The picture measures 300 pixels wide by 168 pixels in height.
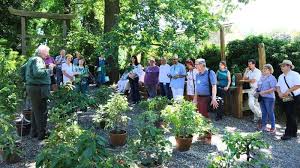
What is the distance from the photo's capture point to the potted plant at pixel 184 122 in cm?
707

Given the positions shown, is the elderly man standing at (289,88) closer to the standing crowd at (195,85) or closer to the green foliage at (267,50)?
the standing crowd at (195,85)

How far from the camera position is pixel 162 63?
478 inches

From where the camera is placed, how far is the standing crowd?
7695 millimetres

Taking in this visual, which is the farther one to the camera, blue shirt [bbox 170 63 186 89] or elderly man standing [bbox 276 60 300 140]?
blue shirt [bbox 170 63 186 89]

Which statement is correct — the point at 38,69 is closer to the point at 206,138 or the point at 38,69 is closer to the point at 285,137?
the point at 206,138

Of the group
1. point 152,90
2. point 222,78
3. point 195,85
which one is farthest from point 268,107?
point 152,90

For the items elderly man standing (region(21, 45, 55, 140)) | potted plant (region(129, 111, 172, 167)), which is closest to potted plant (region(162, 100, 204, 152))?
potted plant (region(129, 111, 172, 167))

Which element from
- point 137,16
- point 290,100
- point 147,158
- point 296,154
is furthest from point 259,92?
point 147,158

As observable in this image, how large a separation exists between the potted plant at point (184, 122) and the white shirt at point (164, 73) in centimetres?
471

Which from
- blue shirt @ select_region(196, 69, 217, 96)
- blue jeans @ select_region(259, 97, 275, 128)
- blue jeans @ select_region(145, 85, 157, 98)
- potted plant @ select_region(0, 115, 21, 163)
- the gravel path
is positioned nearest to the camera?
potted plant @ select_region(0, 115, 21, 163)

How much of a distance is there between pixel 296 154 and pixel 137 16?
4898mm

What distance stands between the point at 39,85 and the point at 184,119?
2.82m

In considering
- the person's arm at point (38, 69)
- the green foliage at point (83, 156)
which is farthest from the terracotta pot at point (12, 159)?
the green foliage at point (83, 156)

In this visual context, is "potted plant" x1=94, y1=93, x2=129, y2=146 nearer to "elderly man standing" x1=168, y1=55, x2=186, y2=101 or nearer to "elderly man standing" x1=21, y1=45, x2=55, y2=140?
"elderly man standing" x1=21, y1=45, x2=55, y2=140
